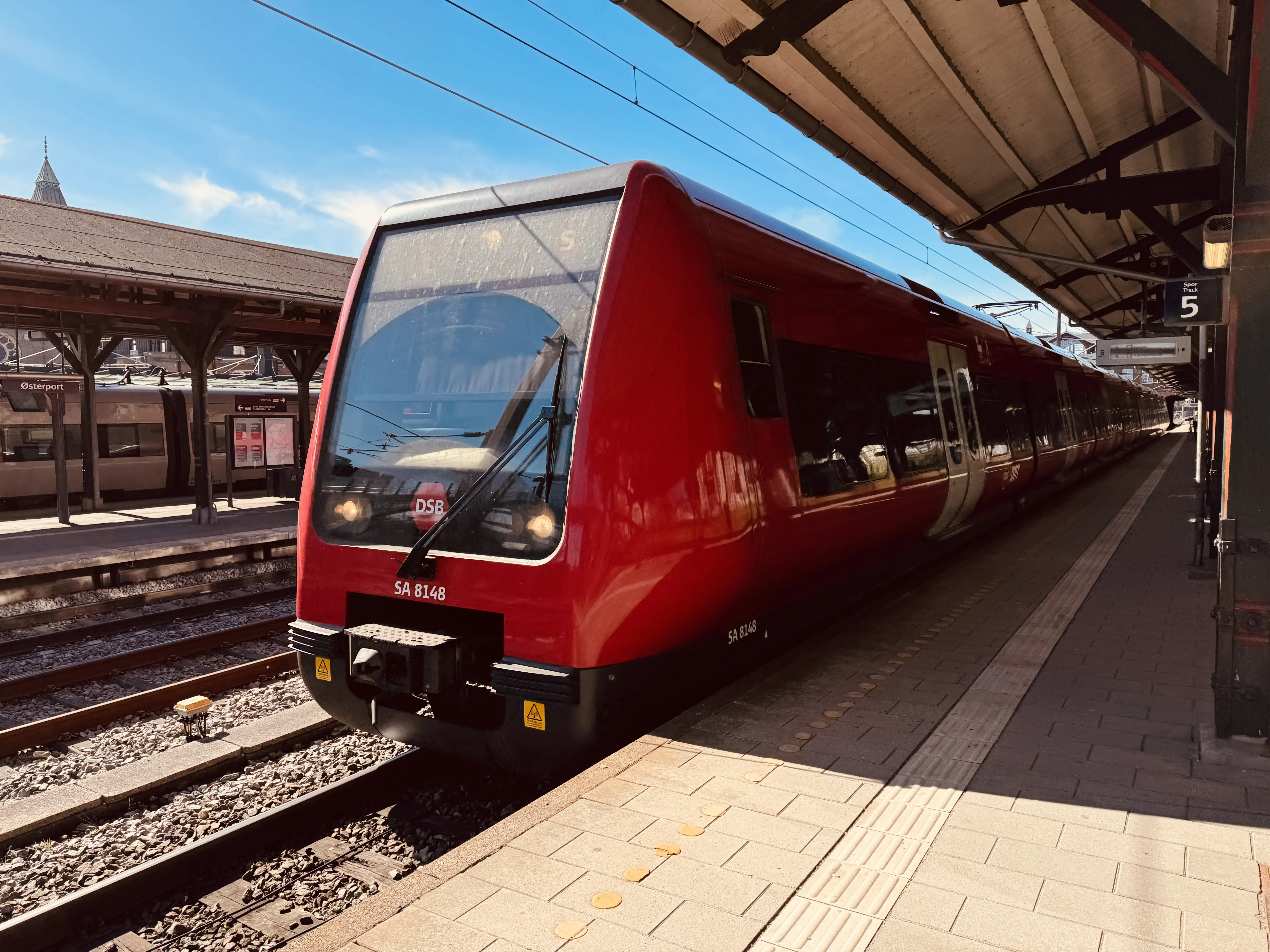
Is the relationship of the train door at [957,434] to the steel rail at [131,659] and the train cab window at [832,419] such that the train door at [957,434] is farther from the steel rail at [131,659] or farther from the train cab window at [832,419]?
the steel rail at [131,659]

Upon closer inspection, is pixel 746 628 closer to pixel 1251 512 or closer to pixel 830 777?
pixel 830 777

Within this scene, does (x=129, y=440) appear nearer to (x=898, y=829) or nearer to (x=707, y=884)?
(x=707, y=884)

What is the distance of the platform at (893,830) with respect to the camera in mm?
2549

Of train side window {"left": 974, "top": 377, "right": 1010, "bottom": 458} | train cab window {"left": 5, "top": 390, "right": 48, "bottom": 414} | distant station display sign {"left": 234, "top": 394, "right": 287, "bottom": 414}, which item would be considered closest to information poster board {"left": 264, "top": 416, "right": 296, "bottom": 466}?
distant station display sign {"left": 234, "top": 394, "right": 287, "bottom": 414}

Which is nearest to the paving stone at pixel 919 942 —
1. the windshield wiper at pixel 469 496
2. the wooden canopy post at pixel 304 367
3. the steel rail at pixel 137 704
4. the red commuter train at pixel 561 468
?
the red commuter train at pixel 561 468

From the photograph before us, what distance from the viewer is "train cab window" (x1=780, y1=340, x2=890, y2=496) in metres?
4.93

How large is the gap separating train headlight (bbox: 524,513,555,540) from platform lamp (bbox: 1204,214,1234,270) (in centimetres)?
411

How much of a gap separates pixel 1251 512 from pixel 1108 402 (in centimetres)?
2008

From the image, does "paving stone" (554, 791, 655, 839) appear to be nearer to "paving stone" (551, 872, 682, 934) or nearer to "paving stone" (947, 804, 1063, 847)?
"paving stone" (551, 872, 682, 934)

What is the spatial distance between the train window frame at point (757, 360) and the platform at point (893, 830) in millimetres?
1593

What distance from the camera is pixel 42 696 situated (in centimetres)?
642

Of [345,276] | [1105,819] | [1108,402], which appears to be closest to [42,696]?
[1105,819]

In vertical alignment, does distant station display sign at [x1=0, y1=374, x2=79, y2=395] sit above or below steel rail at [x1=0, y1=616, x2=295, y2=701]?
above

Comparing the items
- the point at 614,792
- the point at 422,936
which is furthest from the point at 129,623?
the point at 422,936
